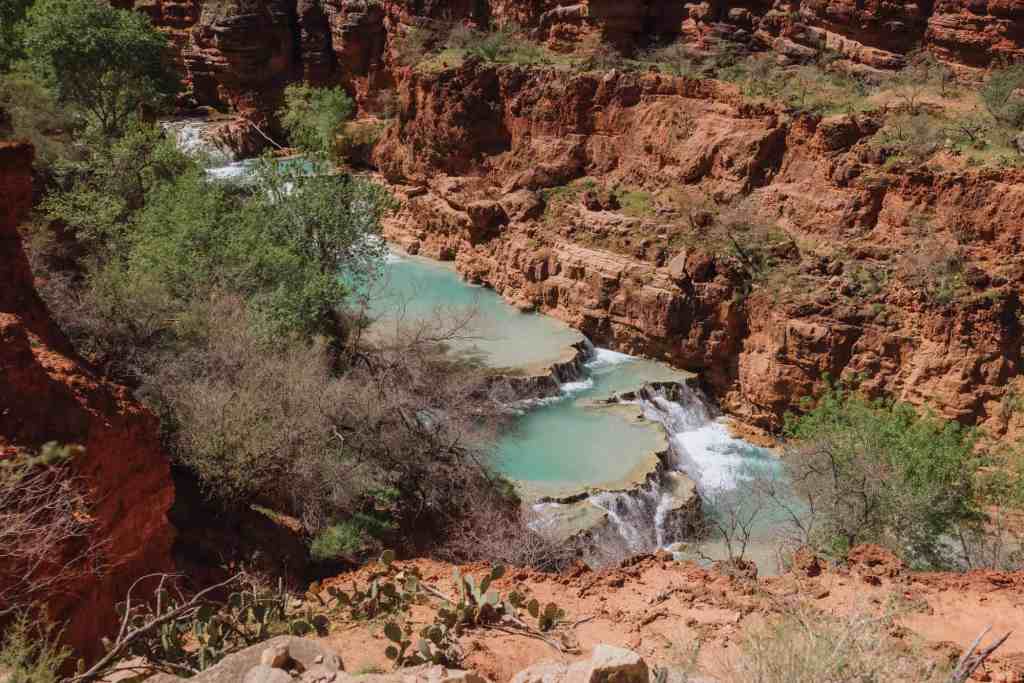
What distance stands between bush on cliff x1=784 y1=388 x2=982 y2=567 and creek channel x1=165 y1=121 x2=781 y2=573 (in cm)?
217

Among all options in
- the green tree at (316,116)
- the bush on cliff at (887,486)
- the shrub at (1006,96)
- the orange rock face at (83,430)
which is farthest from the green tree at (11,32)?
the shrub at (1006,96)

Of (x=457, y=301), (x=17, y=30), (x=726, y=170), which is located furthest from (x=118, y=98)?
(x=726, y=170)

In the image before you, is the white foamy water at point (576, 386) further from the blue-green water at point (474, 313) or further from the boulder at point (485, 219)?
the boulder at point (485, 219)

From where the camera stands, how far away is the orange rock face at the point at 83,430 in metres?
7.24

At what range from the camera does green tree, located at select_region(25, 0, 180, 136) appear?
882 inches

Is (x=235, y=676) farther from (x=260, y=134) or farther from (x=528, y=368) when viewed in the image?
(x=260, y=134)

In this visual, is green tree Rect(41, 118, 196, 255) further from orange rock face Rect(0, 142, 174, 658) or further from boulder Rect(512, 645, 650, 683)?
boulder Rect(512, 645, 650, 683)

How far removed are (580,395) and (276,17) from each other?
25005 mm

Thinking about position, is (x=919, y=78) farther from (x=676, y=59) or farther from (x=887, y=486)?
(x=887, y=486)

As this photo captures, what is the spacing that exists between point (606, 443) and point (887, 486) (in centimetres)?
681

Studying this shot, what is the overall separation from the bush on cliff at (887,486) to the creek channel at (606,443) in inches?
85.3

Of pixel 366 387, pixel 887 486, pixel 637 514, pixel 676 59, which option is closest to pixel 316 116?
pixel 676 59

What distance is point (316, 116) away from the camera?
1319 inches

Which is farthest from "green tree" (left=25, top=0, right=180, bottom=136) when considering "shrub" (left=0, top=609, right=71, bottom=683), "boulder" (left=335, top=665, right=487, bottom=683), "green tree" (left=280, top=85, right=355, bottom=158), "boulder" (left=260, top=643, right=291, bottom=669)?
"boulder" (left=335, top=665, right=487, bottom=683)
